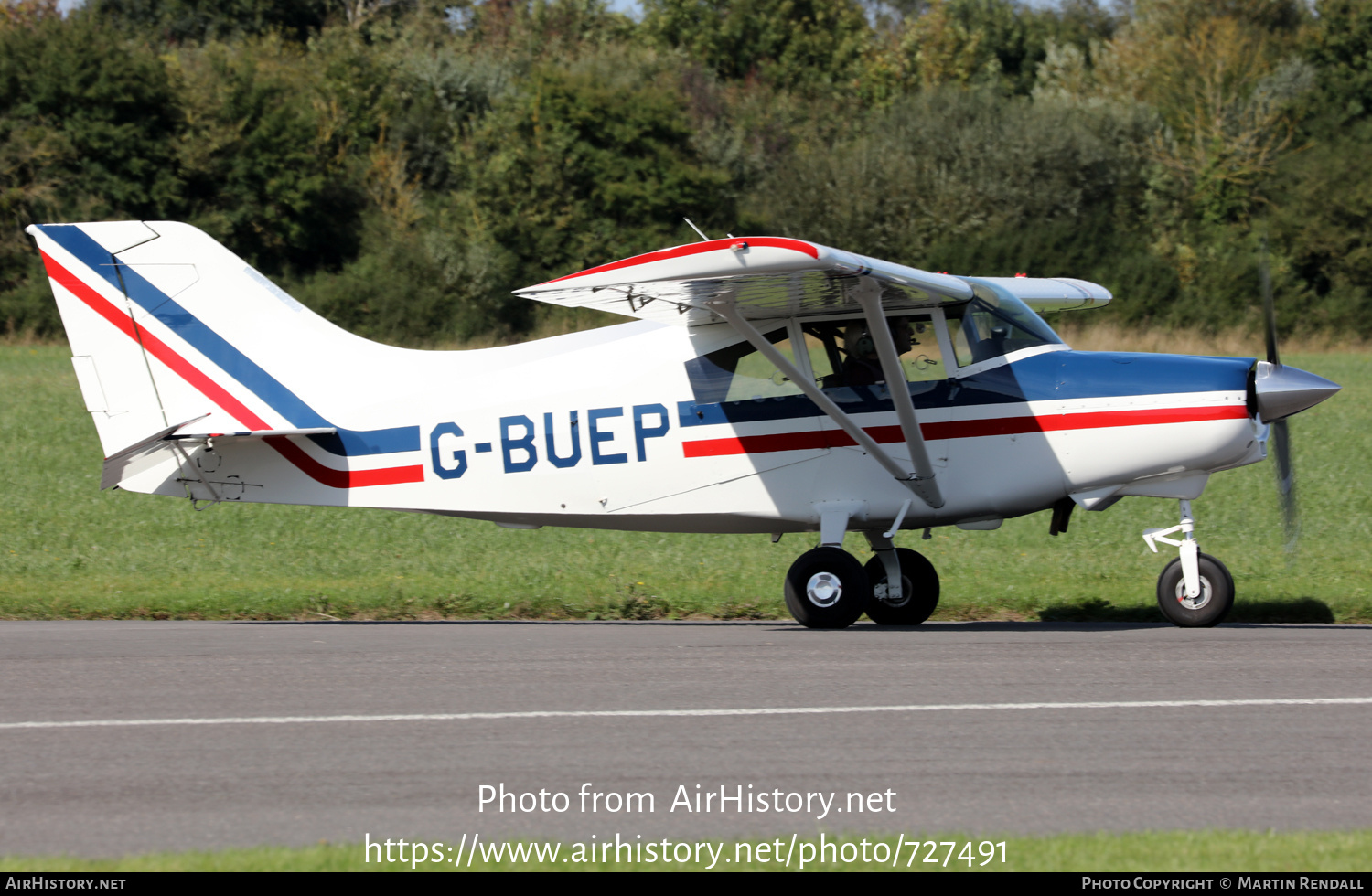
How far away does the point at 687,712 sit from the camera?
264 inches

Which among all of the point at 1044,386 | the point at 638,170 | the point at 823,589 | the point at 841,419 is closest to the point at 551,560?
the point at 823,589

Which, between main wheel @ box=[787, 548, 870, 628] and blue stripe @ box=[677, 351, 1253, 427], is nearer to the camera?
blue stripe @ box=[677, 351, 1253, 427]

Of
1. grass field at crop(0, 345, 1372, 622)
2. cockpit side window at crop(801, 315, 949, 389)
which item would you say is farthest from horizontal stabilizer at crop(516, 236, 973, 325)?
grass field at crop(0, 345, 1372, 622)

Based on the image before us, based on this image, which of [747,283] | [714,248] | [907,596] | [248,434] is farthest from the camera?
[907,596]

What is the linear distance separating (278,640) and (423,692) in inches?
115

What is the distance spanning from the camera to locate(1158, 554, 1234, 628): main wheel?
379 inches

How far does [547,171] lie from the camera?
1574 inches

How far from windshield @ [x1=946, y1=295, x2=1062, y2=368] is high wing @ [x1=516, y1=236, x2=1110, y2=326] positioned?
174 millimetres

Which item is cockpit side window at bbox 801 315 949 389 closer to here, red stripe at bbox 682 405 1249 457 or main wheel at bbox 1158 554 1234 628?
red stripe at bbox 682 405 1249 457

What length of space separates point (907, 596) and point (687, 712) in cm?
446

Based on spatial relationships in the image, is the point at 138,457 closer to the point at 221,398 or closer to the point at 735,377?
the point at 221,398
